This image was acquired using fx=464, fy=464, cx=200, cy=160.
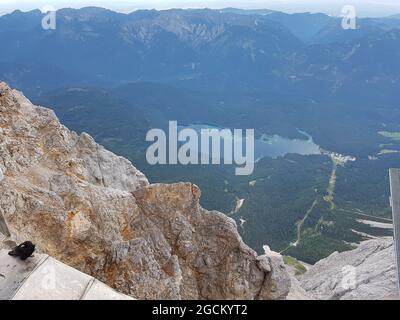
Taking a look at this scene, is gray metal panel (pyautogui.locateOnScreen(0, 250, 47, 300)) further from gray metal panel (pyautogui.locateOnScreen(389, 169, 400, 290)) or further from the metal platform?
gray metal panel (pyautogui.locateOnScreen(389, 169, 400, 290))

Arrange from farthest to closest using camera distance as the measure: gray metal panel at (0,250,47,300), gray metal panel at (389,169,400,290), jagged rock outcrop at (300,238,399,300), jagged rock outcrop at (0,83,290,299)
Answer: jagged rock outcrop at (300,238,399,300) < gray metal panel at (389,169,400,290) < jagged rock outcrop at (0,83,290,299) < gray metal panel at (0,250,47,300)

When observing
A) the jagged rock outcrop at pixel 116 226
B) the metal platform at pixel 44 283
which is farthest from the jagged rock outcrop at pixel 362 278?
the metal platform at pixel 44 283

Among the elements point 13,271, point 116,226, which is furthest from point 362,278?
point 13,271

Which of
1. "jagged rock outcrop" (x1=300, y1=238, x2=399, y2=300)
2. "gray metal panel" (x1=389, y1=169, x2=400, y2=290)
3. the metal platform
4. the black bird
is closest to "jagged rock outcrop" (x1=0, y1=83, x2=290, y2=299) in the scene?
the black bird

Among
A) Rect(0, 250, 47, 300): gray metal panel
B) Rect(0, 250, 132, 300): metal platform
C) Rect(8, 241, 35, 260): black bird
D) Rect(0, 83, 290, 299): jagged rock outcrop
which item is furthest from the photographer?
Rect(0, 83, 290, 299): jagged rock outcrop

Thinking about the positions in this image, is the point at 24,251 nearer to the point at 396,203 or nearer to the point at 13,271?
the point at 13,271
